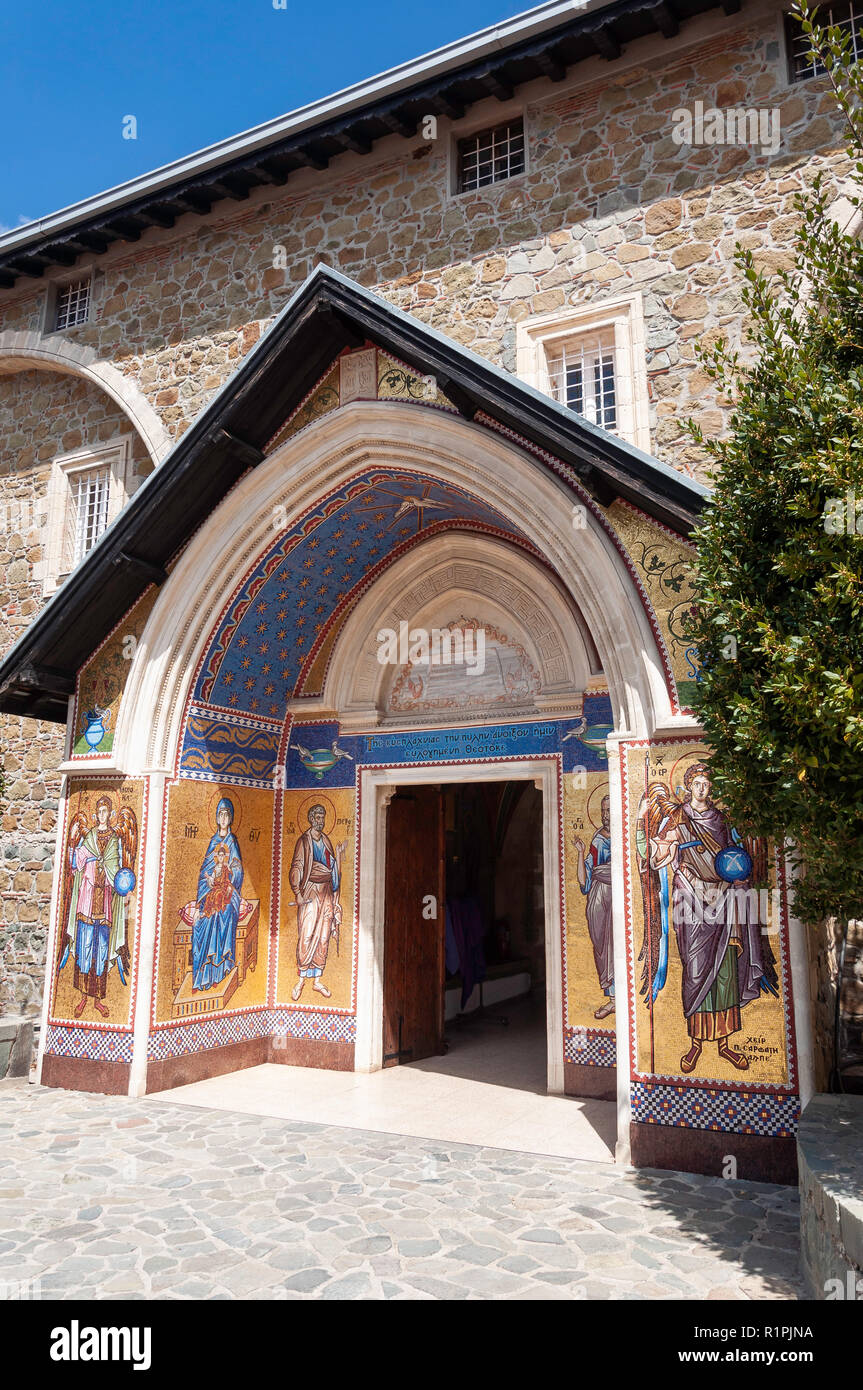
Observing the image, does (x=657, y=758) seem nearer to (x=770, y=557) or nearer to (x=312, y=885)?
(x=770, y=557)

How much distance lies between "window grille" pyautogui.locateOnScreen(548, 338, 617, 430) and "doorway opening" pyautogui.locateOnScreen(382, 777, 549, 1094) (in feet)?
12.3

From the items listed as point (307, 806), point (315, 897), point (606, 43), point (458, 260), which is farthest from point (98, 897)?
point (606, 43)

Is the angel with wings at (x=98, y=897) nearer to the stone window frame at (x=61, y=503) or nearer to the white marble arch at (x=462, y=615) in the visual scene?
the white marble arch at (x=462, y=615)

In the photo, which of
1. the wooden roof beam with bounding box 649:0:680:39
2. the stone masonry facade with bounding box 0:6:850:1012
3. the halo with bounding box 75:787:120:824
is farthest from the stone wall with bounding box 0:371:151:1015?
the wooden roof beam with bounding box 649:0:680:39

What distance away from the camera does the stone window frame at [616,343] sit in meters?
8.78

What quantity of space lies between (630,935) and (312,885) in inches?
163

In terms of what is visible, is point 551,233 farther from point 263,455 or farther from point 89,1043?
point 89,1043

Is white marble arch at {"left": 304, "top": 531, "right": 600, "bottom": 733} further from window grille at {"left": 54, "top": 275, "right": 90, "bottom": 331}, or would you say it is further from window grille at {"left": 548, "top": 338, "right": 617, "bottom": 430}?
window grille at {"left": 54, "top": 275, "right": 90, "bottom": 331}

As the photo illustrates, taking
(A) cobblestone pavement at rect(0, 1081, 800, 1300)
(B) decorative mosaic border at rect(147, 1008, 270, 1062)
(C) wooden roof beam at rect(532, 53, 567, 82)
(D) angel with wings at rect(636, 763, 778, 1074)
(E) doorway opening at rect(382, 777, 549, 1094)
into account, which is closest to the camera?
(A) cobblestone pavement at rect(0, 1081, 800, 1300)

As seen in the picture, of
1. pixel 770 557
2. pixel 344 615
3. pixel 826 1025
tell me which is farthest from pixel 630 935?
pixel 344 615

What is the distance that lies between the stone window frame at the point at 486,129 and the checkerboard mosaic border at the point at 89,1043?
29.6 feet

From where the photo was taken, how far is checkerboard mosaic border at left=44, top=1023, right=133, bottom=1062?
8.15m

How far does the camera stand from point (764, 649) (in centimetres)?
420
